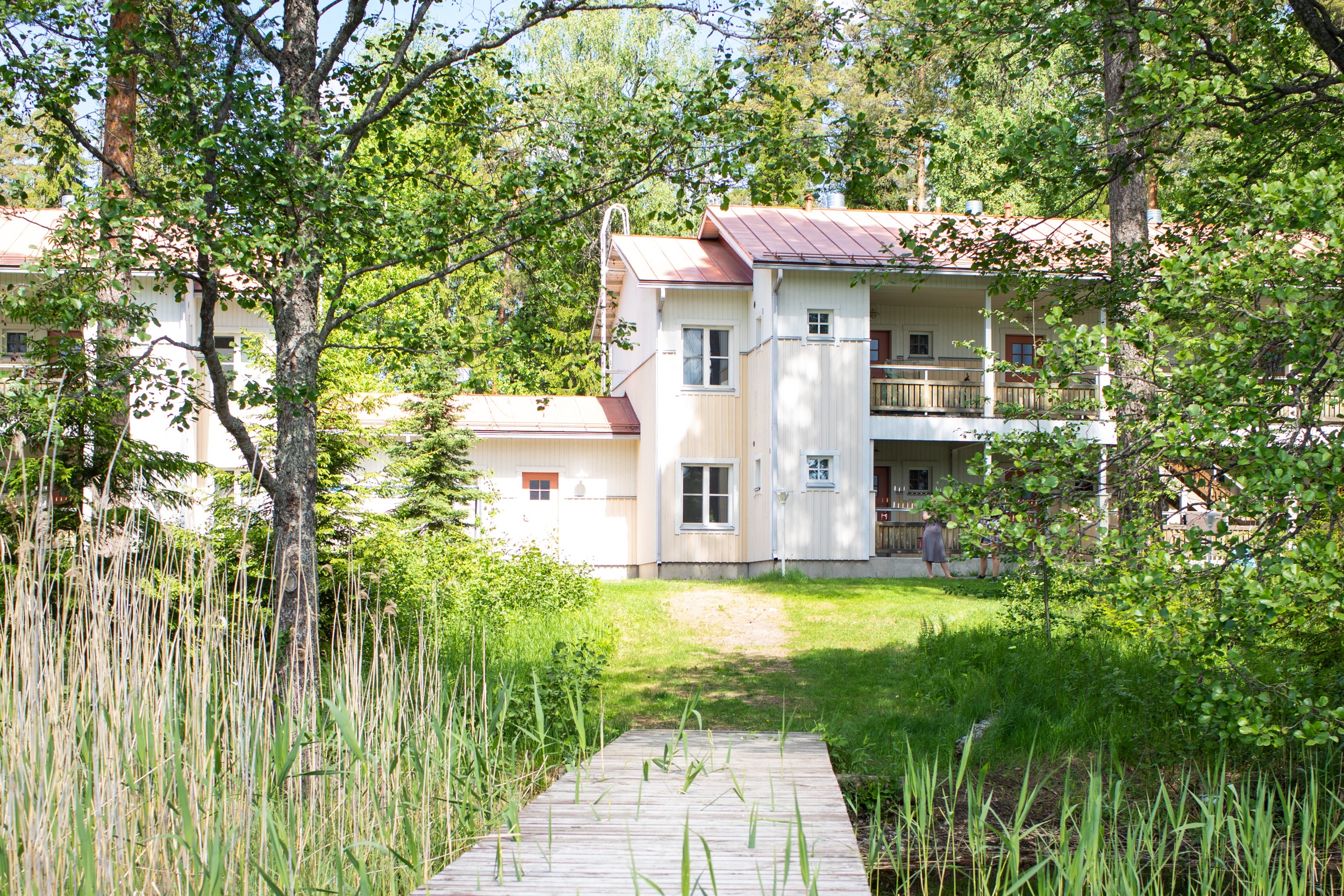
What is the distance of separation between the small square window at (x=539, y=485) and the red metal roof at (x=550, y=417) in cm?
100

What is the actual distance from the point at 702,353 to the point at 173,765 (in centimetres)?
1789

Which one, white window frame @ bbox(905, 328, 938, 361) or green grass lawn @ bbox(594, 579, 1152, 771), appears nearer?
green grass lawn @ bbox(594, 579, 1152, 771)

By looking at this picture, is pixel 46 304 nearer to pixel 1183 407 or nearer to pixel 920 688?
pixel 1183 407

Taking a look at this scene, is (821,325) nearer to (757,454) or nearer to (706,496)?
(757,454)

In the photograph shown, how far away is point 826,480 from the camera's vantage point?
1994 cm

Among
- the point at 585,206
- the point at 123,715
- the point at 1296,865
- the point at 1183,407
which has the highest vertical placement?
the point at 585,206

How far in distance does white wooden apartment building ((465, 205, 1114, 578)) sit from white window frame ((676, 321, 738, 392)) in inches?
1.4

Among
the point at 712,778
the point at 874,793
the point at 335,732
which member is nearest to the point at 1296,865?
the point at 874,793

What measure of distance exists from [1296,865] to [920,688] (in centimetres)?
398

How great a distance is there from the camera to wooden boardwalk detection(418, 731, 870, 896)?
165 inches

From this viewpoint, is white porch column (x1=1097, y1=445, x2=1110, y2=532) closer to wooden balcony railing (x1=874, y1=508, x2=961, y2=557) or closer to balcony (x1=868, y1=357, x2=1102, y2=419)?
balcony (x1=868, y1=357, x2=1102, y2=419)

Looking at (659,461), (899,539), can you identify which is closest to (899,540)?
(899,539)

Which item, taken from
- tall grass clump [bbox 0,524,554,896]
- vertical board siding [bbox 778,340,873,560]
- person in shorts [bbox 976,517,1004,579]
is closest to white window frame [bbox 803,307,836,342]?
vertical board siding [bbox 778,340,873,560]

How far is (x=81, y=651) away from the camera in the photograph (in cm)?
414
